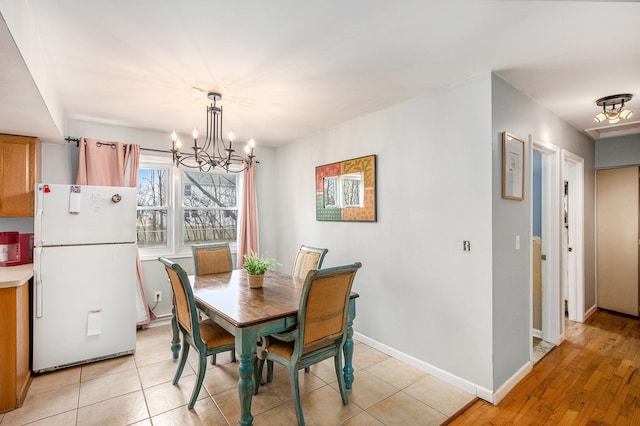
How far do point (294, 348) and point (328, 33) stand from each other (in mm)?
1975

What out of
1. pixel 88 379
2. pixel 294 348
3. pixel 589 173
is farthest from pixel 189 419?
pixel 589 173

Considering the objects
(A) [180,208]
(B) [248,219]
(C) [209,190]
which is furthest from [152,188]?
(B) [248,219]

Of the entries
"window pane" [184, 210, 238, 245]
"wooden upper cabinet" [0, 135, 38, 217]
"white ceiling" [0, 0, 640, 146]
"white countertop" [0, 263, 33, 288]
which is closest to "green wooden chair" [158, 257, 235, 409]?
"white countertop" [0, 263, 33, 288]

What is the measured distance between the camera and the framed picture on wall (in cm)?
243

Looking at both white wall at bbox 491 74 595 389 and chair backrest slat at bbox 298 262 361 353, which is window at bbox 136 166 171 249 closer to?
chair backrest slat at bbox 298 262 361 353

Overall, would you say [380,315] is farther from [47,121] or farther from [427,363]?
[47,121]

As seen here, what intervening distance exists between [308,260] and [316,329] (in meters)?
1.27

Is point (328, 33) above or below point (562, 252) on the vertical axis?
above

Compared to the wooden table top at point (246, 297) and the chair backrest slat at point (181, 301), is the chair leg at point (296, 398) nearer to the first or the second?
the wooden table top at point (246, 297)

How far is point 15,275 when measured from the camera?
2467 mm

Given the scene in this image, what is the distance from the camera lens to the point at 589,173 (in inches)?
165

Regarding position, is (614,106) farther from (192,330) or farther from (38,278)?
(38,278)

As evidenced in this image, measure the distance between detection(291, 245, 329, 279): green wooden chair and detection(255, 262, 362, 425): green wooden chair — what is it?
974mm

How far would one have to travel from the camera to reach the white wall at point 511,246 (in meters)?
2.37
